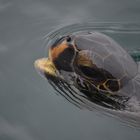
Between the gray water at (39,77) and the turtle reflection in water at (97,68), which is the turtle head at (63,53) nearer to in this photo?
Answer: the turtle reflection in water at (97,68)

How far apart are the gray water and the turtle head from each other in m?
0.49

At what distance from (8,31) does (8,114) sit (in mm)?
1690

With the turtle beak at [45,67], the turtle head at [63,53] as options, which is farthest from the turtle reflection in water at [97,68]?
the turtle beak at [45,67]

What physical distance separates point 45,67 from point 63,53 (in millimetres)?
482

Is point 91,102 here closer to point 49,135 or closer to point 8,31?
point 49,135

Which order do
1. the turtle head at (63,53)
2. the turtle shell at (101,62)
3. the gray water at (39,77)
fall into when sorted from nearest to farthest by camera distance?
the turtle shell at (101,62), the turtle head at (63,53), the gray water at (39,77)

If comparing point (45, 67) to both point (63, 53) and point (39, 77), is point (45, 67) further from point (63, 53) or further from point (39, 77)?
point (63, 53)

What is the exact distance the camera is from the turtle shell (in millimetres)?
5680

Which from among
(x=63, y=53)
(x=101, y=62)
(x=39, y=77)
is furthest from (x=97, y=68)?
(x=39, y=77)

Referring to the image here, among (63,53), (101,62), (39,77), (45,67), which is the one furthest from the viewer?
(39,77)

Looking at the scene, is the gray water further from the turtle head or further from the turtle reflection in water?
the turtle head

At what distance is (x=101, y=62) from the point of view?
571 centimetres

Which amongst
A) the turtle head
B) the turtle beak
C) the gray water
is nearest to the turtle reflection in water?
the turtle head

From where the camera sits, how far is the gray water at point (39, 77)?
5.90 metres
